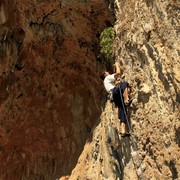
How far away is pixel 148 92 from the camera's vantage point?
25.9 ft

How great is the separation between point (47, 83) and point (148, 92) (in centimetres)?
755

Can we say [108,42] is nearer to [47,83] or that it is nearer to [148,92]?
[148,92]

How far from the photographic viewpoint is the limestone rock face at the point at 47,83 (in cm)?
1326

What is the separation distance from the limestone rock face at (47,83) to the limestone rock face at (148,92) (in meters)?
3.34

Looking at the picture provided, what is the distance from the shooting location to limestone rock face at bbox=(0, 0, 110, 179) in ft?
43.5

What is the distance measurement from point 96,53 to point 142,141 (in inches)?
236

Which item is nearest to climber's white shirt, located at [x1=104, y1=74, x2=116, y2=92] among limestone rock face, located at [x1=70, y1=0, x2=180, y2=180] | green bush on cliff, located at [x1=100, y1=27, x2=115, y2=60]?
limestone rock face, located at [x1=70, y1=0, x2=180, y2=180]

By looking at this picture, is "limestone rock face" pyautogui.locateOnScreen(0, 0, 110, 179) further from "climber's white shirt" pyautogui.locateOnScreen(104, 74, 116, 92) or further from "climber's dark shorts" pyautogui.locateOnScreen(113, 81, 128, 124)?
"climber's dark shorts" pyautogui.locateOnScreen(113, 81, 128, 124)

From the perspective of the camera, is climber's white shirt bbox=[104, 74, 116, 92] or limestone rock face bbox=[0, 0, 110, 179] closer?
climber's white shirt bbox=[104, 74, 116, 92]

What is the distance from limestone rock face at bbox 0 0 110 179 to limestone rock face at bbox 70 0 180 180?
3.34 meters

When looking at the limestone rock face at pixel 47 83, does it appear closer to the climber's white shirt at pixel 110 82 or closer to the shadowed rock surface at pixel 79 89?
the shadowed rock surface at pixel 79 89

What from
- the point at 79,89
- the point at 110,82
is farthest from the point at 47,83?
the point at 110,82

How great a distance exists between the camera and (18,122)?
1519 cm

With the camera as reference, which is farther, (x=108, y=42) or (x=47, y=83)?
(x=47, y=83)
